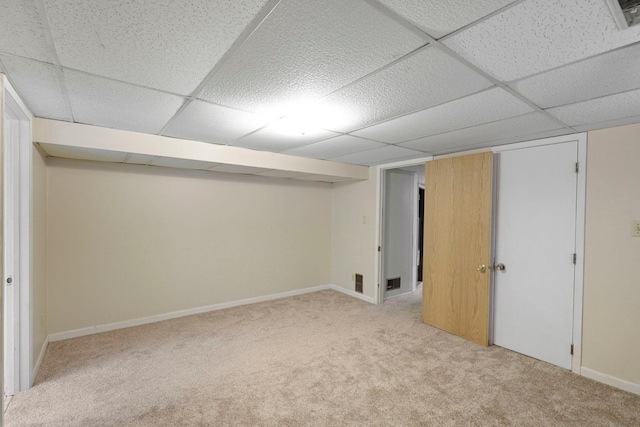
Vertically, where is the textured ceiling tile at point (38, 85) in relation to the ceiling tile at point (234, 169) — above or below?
above

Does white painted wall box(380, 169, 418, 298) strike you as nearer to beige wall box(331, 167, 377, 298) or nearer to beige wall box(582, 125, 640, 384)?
beige wall box(331, 167, 377, 298)

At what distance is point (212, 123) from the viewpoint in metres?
2.54

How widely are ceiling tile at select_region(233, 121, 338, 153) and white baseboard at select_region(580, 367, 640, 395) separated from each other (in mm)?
3079

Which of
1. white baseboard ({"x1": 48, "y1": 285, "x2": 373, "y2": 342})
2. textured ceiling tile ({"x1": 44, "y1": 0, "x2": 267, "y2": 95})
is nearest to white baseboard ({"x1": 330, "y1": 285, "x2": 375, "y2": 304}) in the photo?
white baseboard ({"x1": 48, "y1": 285, "x2": 373, "y2": 342})

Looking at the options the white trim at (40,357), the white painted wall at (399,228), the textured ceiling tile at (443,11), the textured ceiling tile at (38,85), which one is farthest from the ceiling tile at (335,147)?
the white trim at (40,357)

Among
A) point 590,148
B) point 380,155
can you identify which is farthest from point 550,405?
point 380,155

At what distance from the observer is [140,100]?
2.05 meters

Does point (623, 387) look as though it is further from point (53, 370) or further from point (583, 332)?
point (53, 370)

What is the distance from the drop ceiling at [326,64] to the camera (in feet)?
3.69

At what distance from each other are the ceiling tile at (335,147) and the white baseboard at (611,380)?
2.78m

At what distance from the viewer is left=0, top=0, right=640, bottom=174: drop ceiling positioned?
1.12 meters

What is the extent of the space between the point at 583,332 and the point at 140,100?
407 cm

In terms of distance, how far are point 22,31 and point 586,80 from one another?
2.70 m

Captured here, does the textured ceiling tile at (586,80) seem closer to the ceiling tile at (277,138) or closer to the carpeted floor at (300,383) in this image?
the ceiling tile at (277,138)
